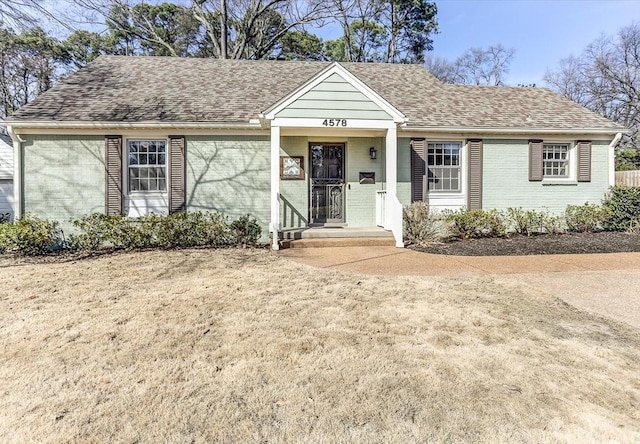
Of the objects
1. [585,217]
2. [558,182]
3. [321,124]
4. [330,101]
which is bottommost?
[585,217]

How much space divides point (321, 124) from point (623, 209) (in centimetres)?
881

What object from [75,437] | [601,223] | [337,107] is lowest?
[75,437]

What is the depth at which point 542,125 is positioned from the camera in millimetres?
10875

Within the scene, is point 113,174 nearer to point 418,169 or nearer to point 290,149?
point 290,149

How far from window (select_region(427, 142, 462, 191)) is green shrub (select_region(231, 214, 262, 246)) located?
16.6 feet

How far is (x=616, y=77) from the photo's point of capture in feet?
83.1

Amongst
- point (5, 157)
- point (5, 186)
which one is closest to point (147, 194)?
point (5, 186)

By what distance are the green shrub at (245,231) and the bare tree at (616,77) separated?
86.7ft

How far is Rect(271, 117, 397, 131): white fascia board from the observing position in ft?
28.8

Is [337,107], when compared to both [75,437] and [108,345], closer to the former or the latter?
[108,345]

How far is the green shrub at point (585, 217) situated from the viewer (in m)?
10.6

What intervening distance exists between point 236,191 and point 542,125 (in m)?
8.76

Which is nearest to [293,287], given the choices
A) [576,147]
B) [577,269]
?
[577,269]

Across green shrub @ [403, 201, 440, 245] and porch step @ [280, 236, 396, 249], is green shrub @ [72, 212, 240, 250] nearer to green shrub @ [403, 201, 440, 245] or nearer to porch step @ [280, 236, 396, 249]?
porch step @ [280, 236, 396, 249]
